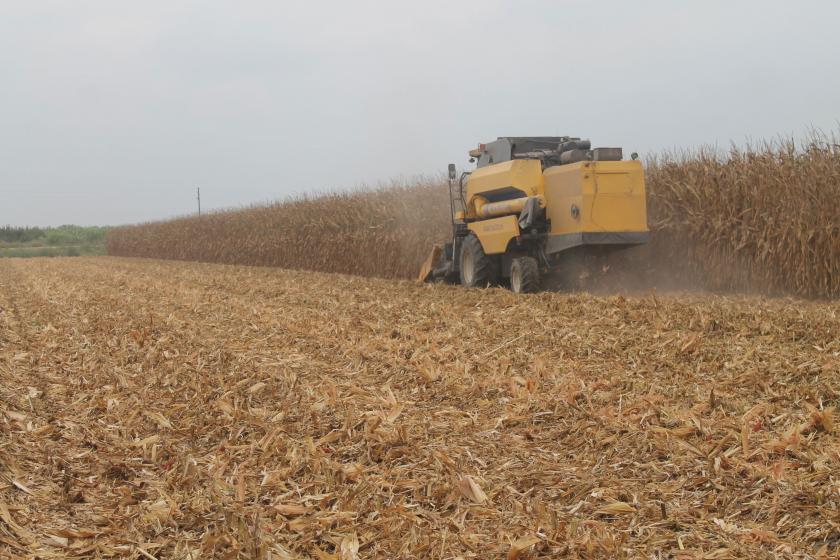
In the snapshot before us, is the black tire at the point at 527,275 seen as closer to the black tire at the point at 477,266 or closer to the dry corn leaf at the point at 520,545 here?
the black tire at the point at 477,266

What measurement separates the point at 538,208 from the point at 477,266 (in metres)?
1.75

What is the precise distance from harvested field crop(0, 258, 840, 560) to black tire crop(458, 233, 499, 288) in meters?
3.91

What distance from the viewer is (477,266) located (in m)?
12.9

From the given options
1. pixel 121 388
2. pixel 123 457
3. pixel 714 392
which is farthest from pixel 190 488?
pixel 714 392

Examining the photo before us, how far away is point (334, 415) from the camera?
5.31 m

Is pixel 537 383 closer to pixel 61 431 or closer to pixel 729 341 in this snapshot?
pixel 729 341

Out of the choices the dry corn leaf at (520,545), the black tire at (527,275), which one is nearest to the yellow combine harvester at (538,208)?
the black tire at (527,275)

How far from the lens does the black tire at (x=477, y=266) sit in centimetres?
1291

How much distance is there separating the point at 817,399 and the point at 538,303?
537 centimetres

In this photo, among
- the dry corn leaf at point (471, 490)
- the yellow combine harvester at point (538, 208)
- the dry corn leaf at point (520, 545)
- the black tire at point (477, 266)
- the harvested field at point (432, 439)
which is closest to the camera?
the dry corn leaf at point (520, 545)

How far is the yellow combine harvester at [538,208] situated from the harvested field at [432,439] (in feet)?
7.88

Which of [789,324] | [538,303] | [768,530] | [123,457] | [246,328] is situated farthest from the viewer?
[538,303]

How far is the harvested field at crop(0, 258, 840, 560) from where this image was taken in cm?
350

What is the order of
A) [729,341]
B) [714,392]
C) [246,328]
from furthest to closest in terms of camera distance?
1. [246,328]
2. [729,341]
3. [714,392]
